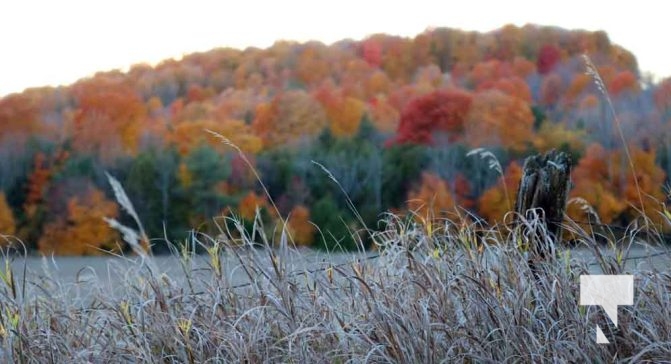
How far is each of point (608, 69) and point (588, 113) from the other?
157 centimetres

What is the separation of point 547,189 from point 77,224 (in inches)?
569

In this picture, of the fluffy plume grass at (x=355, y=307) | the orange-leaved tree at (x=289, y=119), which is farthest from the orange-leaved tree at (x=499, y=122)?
the fluffy plume grass at (x=355, y=307)

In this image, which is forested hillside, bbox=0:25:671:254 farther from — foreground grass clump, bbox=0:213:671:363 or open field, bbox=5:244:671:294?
foreground grass clump, bbox=0:213:671:363

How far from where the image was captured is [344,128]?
55.3 feet

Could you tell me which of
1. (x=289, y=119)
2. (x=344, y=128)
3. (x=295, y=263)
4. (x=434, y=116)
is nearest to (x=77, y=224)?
(x=289, y=119)

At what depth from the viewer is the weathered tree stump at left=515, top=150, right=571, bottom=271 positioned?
4.77 m

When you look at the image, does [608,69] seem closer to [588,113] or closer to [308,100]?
[588,113]

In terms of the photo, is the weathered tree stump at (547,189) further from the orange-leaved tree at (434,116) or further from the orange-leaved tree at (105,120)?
the orange-leaved tree at (105,120)

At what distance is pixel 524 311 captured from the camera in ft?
13.2

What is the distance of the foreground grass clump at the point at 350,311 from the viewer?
3.87 m

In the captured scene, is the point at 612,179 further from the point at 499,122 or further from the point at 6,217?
the point at 6,217

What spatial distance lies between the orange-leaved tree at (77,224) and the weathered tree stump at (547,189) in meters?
10.8

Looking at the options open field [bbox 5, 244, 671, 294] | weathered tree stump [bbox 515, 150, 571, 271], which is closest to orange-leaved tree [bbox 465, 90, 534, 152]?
weathered tree stump [bbox 515, 150, 571, 271]

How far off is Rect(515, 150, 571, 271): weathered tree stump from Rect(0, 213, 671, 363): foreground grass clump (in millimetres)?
149
